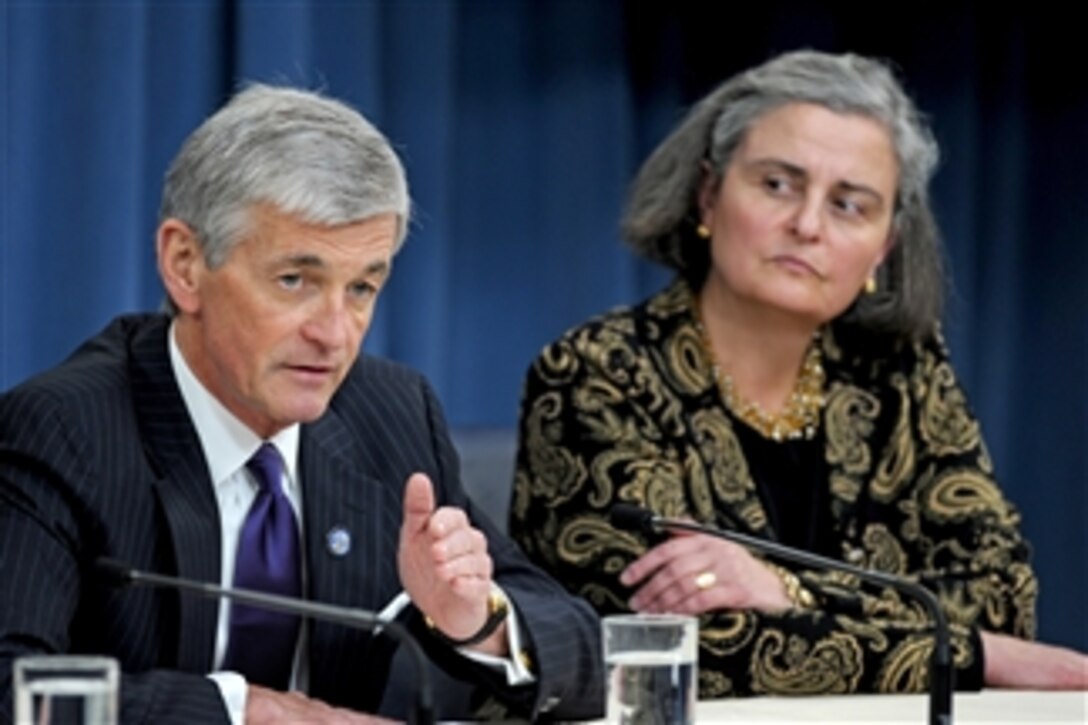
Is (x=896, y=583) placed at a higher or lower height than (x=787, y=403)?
lower

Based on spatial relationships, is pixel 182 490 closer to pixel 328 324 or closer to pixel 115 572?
pixel 328 324

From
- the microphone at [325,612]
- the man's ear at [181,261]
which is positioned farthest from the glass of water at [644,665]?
the man's ear at [181,261]

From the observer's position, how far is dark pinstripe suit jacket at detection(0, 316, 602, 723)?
2.50 metres

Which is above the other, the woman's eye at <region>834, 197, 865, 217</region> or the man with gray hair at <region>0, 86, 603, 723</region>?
the woman's eye at <region>834, 197, 865, 217</region>

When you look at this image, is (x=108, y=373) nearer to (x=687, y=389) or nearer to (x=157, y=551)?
(x=157, y=551)

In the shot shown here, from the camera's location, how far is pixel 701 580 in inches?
126

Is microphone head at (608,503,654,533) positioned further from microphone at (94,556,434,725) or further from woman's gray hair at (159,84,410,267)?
microphone at (94,556,434,725)

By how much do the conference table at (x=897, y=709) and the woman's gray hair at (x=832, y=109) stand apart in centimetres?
83

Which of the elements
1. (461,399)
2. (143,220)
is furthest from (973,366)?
(143,220)

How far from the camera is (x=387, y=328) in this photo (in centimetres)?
452

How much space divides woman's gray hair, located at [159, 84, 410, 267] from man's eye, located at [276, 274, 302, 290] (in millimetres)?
70

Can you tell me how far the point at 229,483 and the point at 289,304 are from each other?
25 cm

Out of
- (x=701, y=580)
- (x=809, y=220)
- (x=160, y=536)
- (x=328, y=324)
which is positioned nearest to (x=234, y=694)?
(x=160, y=536)

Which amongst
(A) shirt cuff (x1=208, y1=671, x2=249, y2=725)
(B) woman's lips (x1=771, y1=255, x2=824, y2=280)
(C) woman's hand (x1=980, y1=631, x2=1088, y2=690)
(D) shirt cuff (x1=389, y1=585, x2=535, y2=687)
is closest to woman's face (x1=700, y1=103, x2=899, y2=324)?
(B) woman's lips (x1=771, y1=255, x2=824, y2=280)
